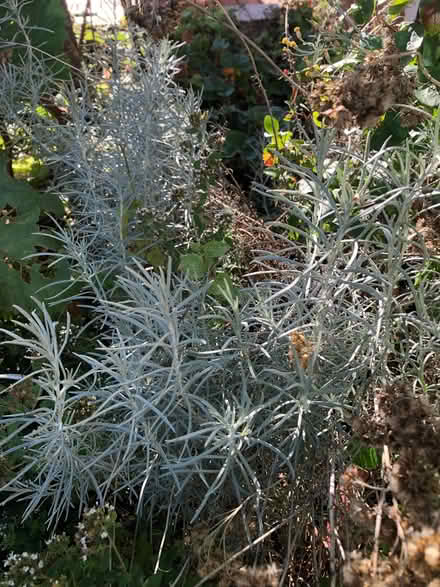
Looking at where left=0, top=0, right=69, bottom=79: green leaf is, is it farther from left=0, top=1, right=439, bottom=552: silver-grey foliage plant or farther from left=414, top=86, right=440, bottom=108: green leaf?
left=414, top=86, right=440, bottom=108: green leaf

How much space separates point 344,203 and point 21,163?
4.44 ft

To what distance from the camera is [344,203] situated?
82cm

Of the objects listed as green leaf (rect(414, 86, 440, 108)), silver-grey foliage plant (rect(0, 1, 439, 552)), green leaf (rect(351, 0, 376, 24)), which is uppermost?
green leaf (rect(351, 0, 376, 24))

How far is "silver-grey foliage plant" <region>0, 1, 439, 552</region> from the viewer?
0.82 meters

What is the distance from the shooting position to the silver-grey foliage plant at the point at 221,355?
0.82 meters

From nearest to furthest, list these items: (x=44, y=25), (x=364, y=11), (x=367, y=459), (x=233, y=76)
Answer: (x=367, y=459), (x=364, y=11), (x=44, y=25), (x=233, y=76)

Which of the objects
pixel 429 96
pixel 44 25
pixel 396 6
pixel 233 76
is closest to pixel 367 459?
pixel 429 96

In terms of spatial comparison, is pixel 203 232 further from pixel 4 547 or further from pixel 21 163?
pixel 21 163

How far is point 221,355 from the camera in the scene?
3.05 ft

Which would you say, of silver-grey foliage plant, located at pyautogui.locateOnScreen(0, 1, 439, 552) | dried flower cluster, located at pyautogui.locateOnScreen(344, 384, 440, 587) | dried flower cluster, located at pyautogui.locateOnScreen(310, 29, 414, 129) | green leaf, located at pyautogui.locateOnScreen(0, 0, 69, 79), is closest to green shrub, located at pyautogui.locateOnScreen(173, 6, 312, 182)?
green leaf, located at pyautogui.locateOnScreen(0, 0, 69, 79)

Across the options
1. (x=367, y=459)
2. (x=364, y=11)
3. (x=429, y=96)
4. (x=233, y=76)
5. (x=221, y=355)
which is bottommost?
(x=367, y=459)

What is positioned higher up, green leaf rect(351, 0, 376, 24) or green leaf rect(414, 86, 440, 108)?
green leaf rect(351, 0, 376, 24)

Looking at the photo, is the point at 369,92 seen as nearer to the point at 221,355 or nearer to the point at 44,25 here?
the point at 221,355

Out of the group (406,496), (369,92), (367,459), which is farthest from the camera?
(367,459)
